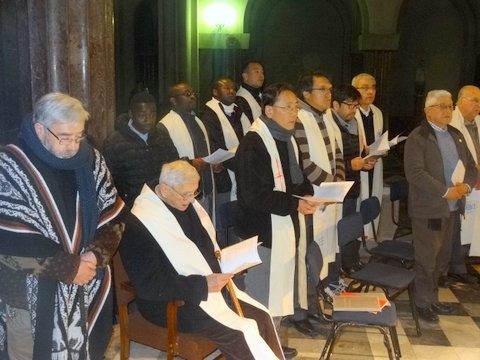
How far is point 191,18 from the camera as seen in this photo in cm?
864

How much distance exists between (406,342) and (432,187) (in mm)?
1092

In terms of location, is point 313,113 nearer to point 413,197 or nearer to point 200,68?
point 413,197

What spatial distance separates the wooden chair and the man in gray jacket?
6.75ft

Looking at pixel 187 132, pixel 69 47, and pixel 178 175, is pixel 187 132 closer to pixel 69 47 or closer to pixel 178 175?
pixel 69 47

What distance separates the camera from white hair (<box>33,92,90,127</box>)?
2.68 meters

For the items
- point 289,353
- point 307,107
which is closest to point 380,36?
point 307,107

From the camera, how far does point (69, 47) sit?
12.3 ft

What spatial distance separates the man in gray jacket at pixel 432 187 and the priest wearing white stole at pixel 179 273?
1712 millimetres

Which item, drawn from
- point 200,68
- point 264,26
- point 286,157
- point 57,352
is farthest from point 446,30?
point 57,352

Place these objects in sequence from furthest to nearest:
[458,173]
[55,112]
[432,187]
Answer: [458,173] < [432,187] < [55,112]

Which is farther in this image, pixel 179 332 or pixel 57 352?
pixel 179 332

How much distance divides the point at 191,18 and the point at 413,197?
490 centimetres

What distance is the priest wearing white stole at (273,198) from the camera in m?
3.98

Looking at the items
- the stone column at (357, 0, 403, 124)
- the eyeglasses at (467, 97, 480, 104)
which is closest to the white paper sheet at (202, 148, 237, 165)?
the eyeglasses at (467, 97, 480, 104)
